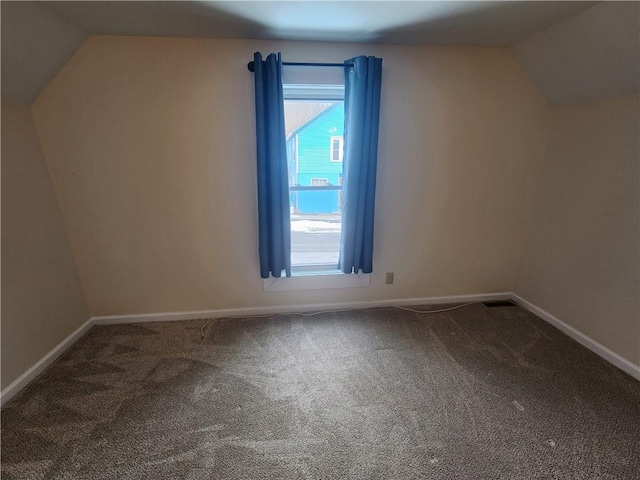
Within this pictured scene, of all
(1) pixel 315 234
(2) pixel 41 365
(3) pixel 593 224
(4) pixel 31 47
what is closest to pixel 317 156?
(1) pixel 315 234

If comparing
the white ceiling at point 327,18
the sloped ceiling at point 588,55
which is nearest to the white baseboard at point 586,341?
the sloped ceiling at point 588,55

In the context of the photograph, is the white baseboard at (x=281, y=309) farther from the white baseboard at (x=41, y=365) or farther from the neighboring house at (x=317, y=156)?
the neighboring house at (x=317, y=156)

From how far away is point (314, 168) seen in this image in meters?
2.40

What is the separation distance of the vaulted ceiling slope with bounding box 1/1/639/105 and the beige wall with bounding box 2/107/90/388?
0.98 ft

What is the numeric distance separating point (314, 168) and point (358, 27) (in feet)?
3.20

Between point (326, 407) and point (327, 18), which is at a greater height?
point (327, 18)

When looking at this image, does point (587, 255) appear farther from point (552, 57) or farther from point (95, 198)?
point (95, 198)

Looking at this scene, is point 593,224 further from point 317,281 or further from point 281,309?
point 281,309

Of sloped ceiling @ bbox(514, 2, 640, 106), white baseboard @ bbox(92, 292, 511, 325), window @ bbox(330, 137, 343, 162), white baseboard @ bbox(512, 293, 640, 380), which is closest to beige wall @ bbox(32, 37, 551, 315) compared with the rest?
white baseboard @ bbox(92, 292, 511, 325)

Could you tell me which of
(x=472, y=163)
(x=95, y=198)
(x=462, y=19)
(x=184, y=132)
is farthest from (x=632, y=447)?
(x=95, y=198)

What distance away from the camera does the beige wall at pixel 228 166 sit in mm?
1969

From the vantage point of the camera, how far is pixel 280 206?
2.19 metres

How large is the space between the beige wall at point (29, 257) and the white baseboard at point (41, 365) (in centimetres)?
3

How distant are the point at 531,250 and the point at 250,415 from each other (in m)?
2.58
